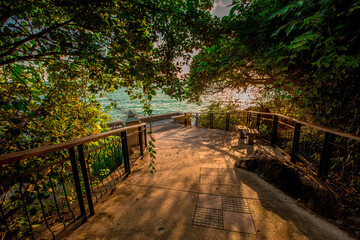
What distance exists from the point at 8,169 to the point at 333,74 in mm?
5387

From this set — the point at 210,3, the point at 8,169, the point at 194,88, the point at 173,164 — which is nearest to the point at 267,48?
the point at 210,3

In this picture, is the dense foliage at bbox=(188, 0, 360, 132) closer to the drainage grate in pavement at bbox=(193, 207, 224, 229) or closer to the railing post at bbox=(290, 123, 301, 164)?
the railing post at bbox=(290, 123, 301, 164)

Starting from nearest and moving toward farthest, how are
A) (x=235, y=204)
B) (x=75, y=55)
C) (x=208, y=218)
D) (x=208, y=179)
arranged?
(x=75, y=55) → (x=208, y=218) → (x=235, y=204) → (x=208, y=179)

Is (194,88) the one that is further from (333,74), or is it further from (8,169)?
(8,169)

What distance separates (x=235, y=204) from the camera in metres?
2.23

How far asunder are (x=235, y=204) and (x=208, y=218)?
563mm

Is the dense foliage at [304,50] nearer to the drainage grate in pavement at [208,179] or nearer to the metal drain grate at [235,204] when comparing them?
the metal drain grate at [235,204]

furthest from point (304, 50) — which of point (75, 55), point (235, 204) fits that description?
point (75, 55)

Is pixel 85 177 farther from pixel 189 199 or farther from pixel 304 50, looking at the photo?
pixel 304 50

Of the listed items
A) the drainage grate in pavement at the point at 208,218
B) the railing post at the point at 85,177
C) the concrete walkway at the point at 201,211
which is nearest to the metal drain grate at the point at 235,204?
the concrete walkway at the point at 201,211

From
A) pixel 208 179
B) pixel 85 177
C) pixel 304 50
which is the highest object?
pixel 304 50

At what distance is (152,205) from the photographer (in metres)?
2.24

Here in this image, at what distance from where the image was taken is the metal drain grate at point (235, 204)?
212 centimetres

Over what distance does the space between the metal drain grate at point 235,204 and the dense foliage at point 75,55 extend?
6.88ft
